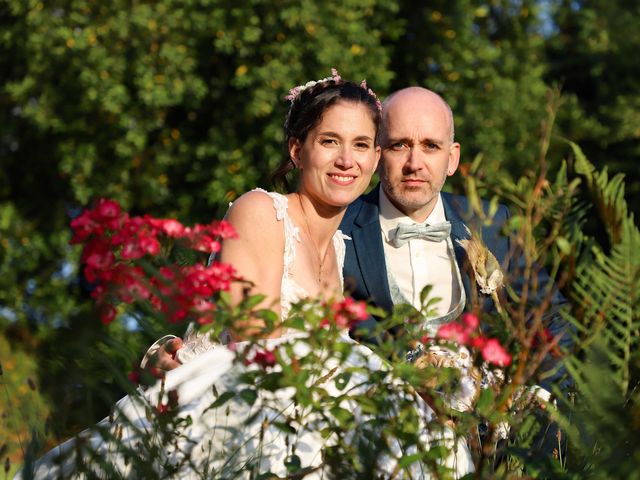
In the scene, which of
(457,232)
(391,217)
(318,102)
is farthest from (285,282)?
(457,232)

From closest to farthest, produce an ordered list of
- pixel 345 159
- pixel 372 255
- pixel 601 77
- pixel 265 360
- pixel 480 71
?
pixel 265 360, pixel 345 159, pixel 372 255, pixel 480 71, pixel 601 77

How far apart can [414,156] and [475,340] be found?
7.82 ft

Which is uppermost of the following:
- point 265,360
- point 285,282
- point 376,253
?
point 265,360

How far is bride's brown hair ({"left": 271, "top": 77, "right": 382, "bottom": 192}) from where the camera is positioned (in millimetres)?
3600

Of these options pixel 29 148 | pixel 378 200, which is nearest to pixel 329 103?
pixel 378 200

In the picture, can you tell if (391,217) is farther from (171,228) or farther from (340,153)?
(171,228)

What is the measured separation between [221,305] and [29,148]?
10674 mm

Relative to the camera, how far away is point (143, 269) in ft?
7.27

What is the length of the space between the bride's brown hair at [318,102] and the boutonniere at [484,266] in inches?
24.9

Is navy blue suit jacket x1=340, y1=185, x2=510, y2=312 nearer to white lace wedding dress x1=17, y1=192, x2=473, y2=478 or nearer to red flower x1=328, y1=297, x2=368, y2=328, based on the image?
white lace wedding dress x1=17, y1=192, x2=473, y2=478

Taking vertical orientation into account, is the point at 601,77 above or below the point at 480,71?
below

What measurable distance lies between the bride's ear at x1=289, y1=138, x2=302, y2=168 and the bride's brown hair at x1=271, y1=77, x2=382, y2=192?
0.02 meters

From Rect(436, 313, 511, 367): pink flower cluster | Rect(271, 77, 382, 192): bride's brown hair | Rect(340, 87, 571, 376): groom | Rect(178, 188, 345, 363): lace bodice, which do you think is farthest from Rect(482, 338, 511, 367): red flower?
Rect(340, 87, 571, 376): groom

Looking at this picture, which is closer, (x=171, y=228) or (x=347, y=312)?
(x=347, y=312)
